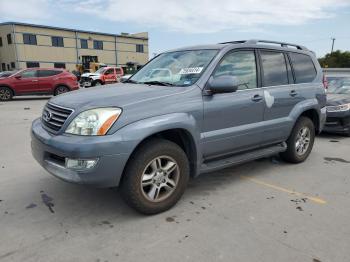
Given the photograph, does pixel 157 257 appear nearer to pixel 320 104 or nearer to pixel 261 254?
pixel 261 254

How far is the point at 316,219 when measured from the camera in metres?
3.49

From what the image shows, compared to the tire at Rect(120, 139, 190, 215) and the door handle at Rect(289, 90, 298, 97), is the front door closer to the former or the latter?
the tire at Rect(120, 139, 190, 215)

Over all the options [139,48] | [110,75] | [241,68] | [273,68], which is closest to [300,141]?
[273,68]

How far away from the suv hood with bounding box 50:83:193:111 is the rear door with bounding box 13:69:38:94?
14.0m

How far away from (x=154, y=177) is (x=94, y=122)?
33.5 inches

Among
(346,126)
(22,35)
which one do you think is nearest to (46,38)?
(22,35)

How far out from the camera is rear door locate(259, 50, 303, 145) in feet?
15.2

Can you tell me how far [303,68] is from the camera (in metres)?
5.42

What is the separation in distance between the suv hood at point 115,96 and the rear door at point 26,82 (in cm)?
1405

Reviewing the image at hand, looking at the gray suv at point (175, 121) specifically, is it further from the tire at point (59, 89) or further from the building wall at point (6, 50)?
the building wall at point (6, 50)

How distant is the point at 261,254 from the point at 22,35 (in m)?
53.2

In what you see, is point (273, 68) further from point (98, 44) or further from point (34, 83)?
point (98, 44)

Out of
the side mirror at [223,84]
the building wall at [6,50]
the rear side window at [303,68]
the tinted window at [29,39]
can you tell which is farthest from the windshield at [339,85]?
the tinted window at [29,39]

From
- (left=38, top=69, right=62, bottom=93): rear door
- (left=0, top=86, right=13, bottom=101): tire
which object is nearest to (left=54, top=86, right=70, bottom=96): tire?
(left=38, top=69, right=62, bottom=93): rear door
